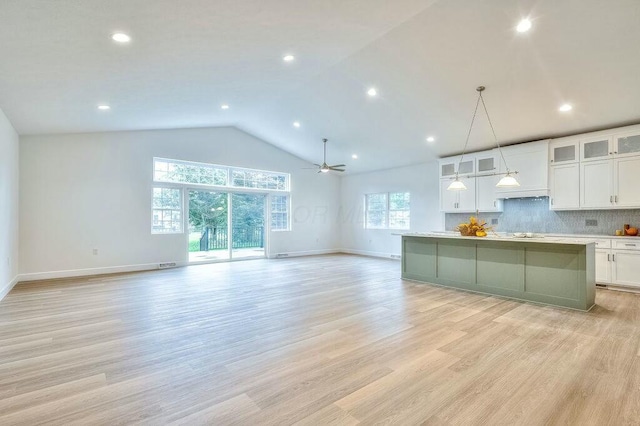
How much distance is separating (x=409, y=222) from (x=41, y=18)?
8195 millimetres

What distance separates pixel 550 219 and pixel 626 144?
172 cm

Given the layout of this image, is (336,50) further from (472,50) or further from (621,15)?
(621,15)

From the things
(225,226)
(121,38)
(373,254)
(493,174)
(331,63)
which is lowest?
(373,254)

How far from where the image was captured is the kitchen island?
410 cm

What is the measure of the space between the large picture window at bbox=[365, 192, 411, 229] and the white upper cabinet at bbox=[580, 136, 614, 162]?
4016 millimetres

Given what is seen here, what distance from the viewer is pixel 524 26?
11.8 feet

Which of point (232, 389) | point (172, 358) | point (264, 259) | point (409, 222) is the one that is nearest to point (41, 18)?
point (172, 358)

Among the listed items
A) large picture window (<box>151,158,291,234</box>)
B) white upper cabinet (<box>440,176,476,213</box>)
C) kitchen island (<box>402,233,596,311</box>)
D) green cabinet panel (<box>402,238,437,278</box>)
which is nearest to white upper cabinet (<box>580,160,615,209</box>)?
kitchen island (<box>402,233,596,311</box>)

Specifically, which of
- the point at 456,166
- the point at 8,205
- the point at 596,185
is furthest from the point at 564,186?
the point at 8,205

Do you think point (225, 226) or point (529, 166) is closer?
point (529, 166)

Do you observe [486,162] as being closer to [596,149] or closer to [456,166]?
[456,166]

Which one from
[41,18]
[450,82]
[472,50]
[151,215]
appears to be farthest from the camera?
[151,215]

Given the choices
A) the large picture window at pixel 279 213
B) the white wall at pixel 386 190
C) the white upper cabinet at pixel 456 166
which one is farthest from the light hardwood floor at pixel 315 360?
the large picture window at pixel 279 213

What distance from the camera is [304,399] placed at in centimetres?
208
